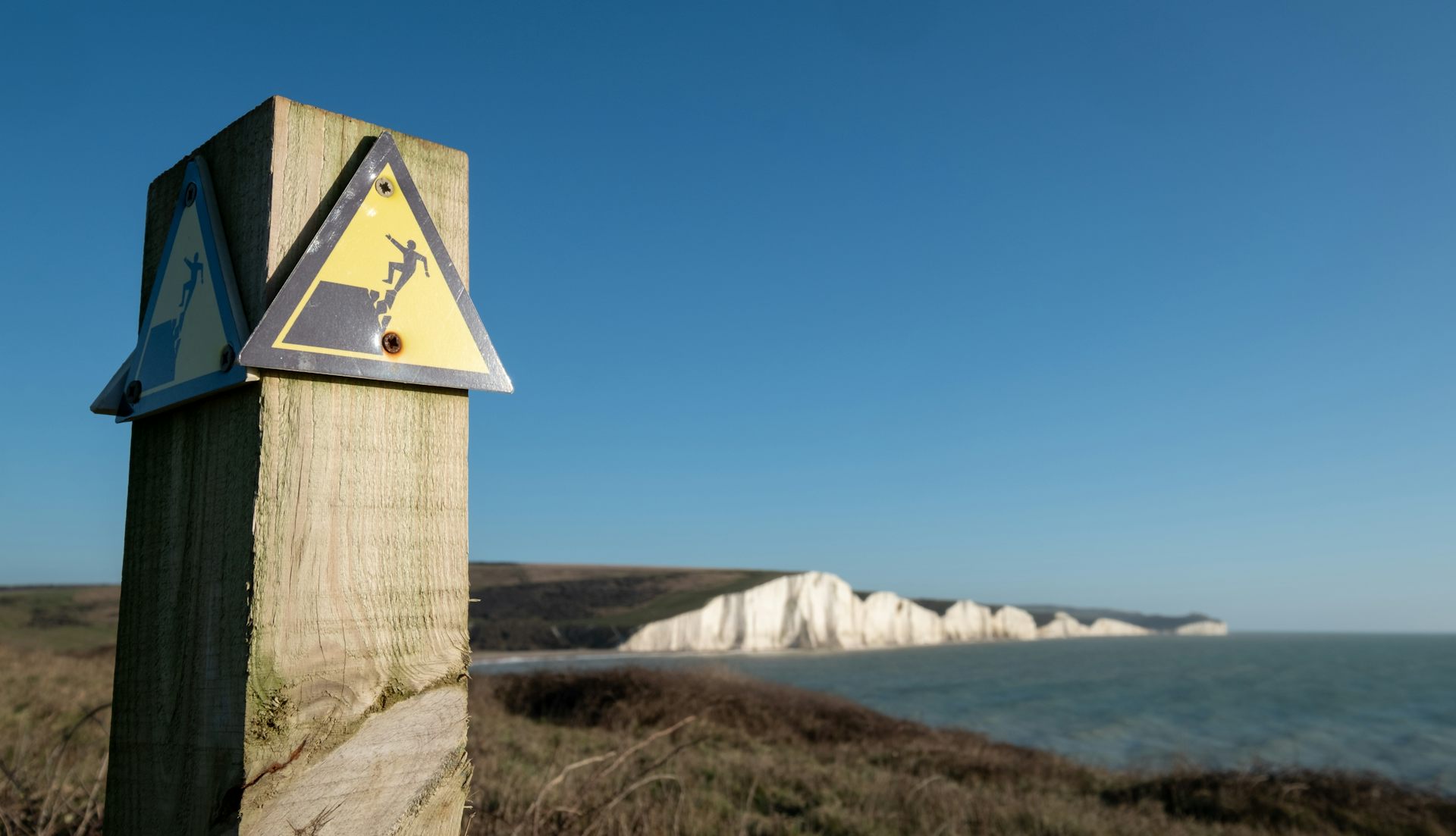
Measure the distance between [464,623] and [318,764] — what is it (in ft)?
0.75

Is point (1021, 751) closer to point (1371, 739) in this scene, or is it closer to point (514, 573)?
point (1371, 739)

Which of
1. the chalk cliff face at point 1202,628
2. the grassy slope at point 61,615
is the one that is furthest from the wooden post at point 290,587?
the chalk cliff face at point 1202,628

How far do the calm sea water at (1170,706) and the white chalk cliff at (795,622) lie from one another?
128 inches

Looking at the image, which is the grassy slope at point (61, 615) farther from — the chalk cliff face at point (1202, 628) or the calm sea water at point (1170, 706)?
the chalk cliff face at point (1202, 628)

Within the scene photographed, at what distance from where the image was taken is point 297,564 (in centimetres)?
99

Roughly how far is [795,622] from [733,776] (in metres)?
49.1

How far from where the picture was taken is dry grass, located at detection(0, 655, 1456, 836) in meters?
3.03

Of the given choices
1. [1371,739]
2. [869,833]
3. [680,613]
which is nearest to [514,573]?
[680,613]

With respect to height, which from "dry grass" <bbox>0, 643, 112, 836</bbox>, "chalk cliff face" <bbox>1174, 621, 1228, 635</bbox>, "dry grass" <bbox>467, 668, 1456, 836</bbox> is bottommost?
"chalk cliff face" <bbox>1174, 621, 1228, 635</bbox>

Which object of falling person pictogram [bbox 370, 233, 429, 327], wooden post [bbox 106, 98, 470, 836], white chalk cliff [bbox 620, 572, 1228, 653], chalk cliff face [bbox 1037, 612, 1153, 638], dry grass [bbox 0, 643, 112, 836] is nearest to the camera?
wooden post [bbox 106, 98, 470, 836]

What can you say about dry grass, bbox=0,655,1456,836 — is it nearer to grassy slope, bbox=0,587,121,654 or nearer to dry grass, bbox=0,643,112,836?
dry grass, bbox=0,643,112,836

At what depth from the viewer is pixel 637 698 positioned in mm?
10398

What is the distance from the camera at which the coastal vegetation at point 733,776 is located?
304cm

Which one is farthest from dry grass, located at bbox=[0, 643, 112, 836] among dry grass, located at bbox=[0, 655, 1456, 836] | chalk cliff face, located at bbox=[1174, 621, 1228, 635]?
chalk cliff face, located at bbox=[1174, 621, 1228, 635]
